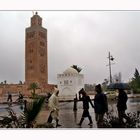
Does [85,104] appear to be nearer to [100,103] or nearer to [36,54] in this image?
[100,103]

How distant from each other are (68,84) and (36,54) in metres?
1.19

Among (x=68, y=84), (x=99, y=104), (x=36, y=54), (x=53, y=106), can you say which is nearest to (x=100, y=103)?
(x=99, y=104)

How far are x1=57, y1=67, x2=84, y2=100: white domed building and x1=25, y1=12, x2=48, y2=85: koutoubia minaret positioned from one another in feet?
1.42

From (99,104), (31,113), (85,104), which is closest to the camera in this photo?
(31,113)

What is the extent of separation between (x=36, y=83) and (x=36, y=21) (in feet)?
5.77

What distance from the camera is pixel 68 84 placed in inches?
449

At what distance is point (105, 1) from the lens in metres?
10.0

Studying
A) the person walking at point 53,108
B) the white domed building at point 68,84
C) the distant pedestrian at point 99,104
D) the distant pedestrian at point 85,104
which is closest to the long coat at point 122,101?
the distant pedestrian at point 99,104

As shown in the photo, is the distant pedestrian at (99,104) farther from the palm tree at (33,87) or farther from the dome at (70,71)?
the palm tree at (33,87)

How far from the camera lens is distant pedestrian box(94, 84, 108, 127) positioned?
10422mm

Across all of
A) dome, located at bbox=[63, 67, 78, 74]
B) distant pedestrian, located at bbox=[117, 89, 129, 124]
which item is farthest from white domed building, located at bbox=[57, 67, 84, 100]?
distant pedestrian, located at bbox=[117, 89, 129, 124]

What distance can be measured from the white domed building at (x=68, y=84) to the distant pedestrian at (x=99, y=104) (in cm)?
67

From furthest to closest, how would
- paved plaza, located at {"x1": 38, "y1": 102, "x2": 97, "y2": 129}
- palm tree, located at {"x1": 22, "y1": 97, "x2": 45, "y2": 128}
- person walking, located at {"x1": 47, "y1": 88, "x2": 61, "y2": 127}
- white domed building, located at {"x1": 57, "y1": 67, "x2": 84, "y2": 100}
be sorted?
white domed building, located at {"x1": 57, "y1": 67, "x2": 84, "y2": 100} → person walking, located at {"x1": 47, "y1": 88, "x2": 61, "y2": 127} → paved plaza, located at {"x1": 38, "y1": 102, "x2": 97, "y2": 129} → palm tree, located at {"x1": 22, "y1": 97, "x2": 45, "y2": 128}

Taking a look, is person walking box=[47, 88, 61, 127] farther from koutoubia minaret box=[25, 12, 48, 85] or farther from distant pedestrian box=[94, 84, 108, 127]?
distant pedestrian box=[94, 84, 108, 127]
